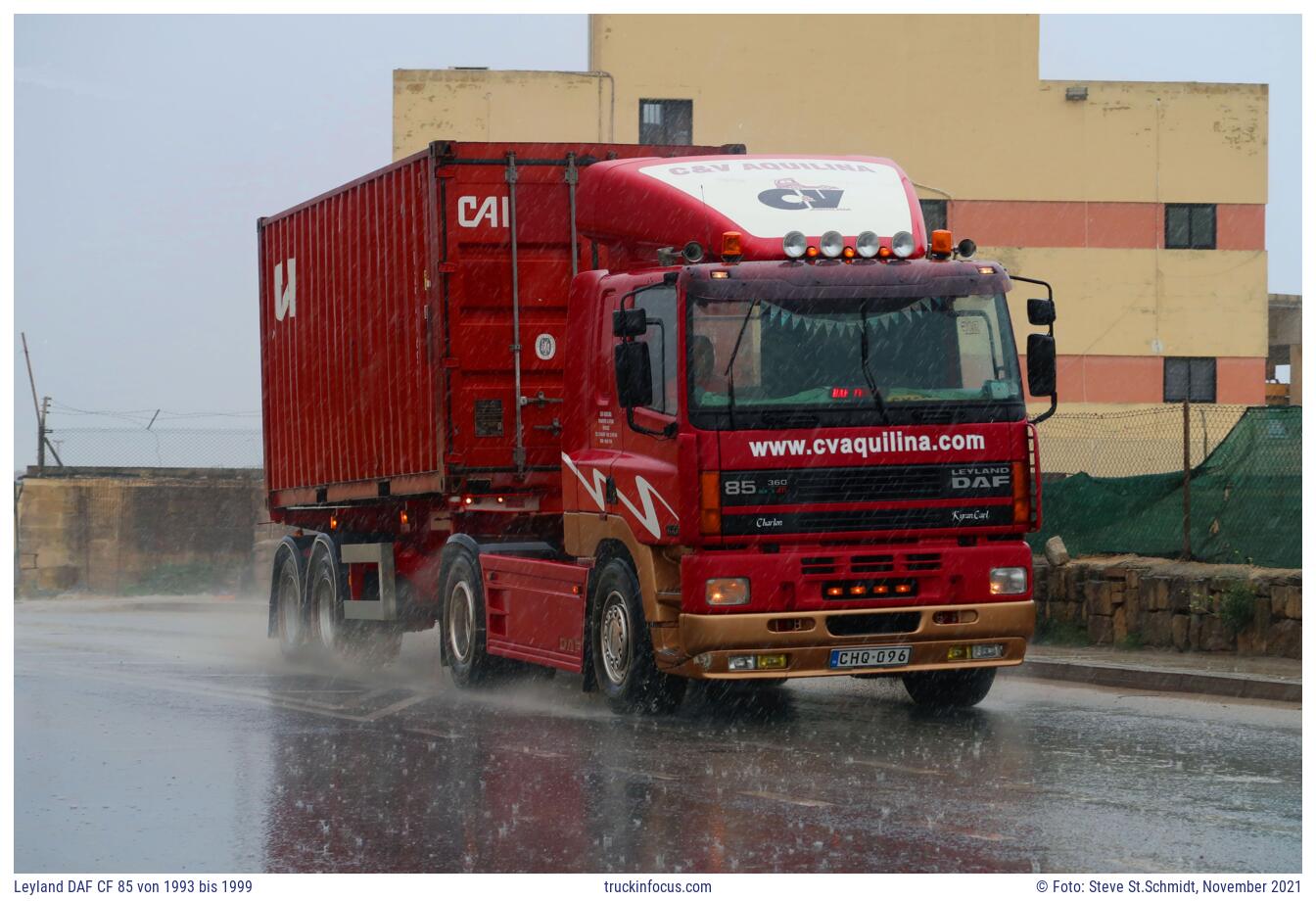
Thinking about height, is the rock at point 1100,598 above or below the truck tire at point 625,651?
below

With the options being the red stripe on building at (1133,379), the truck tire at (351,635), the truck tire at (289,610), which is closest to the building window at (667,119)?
the red stripe on building at (1133,379)

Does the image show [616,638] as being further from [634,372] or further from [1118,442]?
→ [1118,442]

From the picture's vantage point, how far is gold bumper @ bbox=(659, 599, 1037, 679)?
11.7 m

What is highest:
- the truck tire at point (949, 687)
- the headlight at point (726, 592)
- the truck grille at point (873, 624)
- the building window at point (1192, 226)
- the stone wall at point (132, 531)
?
the building window at point (1192, 226)

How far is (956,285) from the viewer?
1210 cm

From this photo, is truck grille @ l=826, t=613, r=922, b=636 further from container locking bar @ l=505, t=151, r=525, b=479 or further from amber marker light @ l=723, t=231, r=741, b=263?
container locking bar @ l=505, t=151, r=525, b=479

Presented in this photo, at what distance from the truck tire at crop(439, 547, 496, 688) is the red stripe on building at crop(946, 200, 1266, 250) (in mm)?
30338

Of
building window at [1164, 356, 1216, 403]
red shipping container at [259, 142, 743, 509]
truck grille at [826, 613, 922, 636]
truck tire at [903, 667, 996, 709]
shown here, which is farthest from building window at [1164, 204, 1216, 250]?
truck grille at [826, 613, 922, 636]

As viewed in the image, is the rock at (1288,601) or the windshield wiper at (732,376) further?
the rock at (1288,601)

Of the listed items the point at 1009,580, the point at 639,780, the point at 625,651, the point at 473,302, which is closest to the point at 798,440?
the point at 1009,580

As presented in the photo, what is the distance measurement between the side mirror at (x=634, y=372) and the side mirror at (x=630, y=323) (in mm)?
61

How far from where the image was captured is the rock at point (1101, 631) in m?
17.3
